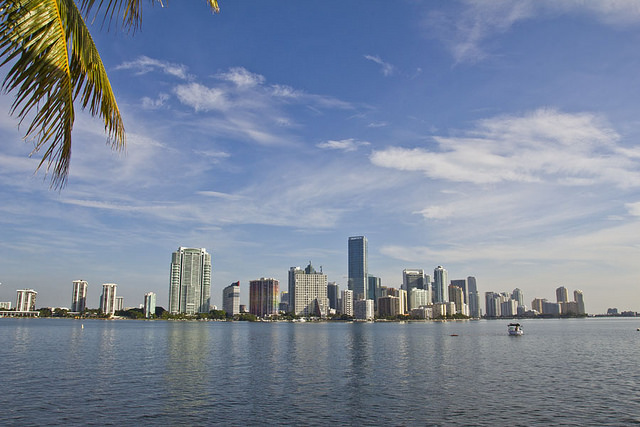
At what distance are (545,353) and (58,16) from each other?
391 ft

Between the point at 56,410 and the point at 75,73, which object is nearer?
the point at 75,73

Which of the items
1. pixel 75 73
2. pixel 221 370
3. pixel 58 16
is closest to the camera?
pixel 58 16

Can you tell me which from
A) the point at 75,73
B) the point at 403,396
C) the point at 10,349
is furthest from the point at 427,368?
the point at 10,349

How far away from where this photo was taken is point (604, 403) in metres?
51.9

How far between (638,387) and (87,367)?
82.0 m

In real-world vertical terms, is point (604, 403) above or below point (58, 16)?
below

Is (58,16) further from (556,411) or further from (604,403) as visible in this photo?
(604,403)

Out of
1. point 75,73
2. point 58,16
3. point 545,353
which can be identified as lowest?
point 545,353

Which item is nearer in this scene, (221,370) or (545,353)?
(221,370)

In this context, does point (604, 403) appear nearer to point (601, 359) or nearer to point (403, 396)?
point (403, 396)

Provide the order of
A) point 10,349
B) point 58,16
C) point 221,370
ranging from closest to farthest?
point 58,16 < point 221,370 < point 10,349

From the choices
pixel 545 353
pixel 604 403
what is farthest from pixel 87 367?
pixel 545 353

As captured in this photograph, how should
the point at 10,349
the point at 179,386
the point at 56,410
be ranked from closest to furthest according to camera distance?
the point at 56,410 → the point at 179,386 → the point at 10,349

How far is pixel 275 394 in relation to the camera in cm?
5588
